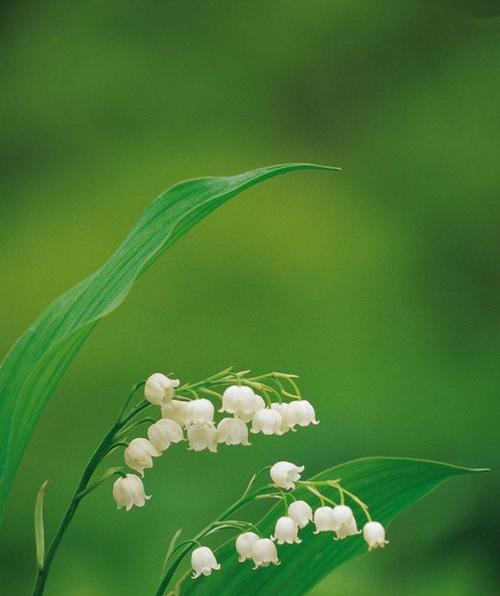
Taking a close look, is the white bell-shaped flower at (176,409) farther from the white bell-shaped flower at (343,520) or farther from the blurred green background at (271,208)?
the blurred green background at (271,208)

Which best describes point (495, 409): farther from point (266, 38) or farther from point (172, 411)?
point (172, 411)

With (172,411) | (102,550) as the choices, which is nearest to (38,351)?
(172,411)

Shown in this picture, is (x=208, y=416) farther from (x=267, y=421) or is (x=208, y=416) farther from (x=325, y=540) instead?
(x=325, y=540)

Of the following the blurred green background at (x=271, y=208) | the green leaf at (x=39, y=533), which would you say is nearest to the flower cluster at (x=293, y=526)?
the green leaf at (x=39, y=533)

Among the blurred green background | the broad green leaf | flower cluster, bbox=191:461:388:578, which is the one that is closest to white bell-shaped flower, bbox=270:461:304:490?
flower cluster, bbox=191:461:388:578

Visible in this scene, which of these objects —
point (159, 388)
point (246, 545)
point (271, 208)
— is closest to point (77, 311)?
point (159, 388)

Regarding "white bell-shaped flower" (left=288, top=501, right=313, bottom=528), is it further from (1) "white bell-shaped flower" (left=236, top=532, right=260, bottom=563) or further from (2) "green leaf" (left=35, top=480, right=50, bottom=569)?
(2) "green leaf" (left=35, top=480, right=50, bottom=569)
